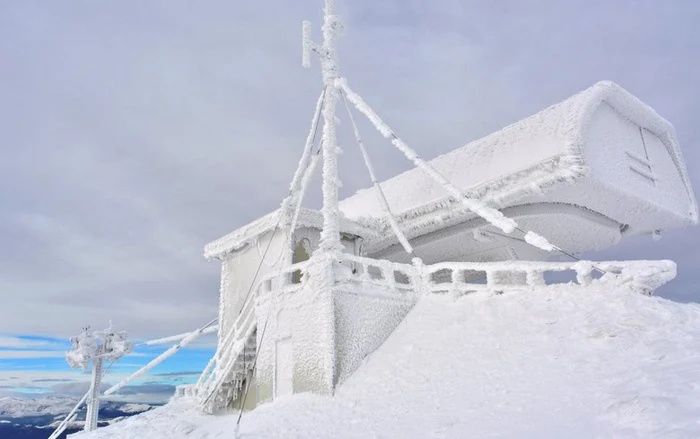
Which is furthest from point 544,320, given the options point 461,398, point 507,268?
point 461,398

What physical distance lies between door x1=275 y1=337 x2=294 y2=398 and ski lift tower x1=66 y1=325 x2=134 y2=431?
384 inches

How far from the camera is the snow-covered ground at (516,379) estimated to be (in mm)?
6699

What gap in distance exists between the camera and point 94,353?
19.4 m

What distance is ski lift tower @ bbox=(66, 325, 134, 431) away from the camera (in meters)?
19.0

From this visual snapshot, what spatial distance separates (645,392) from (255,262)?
14316 mm

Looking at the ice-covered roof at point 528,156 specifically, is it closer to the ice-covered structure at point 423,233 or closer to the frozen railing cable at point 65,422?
the ice-covered structure at point 423,233

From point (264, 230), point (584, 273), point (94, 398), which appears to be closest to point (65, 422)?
point (94, 398)

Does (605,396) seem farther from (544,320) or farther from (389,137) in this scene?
(389,137)

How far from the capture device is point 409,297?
13.8 m

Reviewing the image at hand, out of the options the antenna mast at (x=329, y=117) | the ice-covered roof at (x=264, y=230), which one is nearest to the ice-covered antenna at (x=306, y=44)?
the antenna mast at (x=329, y=117)

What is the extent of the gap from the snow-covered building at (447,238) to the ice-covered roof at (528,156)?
0.05 meters

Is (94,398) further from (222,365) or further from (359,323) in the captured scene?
(359,323)

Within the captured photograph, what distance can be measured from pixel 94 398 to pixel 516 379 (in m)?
17.2

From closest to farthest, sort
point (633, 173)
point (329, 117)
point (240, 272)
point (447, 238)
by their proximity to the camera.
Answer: point (329, 117)
point (633, 173)
point (240, 272)
point (447, 238)
